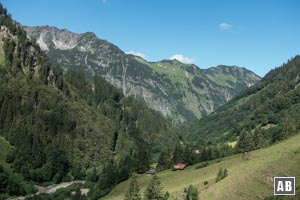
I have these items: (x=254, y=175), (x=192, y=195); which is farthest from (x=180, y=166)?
(x=192, y=195)

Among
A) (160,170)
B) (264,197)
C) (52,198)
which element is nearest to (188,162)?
(160,170)

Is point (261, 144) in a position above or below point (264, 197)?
above

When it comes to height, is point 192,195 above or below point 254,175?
below

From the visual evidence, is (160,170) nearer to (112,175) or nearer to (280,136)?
(112,175)

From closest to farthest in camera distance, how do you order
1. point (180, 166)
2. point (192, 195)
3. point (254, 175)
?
point (192, 195) → point (254, 175) → point (180, 166)

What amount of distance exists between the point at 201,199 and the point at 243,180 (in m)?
11.7

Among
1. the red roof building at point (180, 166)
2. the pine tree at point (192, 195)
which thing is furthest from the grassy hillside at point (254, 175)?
the red roof building at point (180, 166)

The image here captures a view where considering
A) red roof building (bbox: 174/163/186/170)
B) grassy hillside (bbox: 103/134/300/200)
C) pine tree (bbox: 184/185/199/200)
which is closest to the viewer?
grassy hillside (bbox: 103/134/300/200)

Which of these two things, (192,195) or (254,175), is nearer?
(192,195)

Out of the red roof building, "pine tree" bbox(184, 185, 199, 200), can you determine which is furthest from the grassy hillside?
the red roof building

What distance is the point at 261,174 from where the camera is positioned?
106 meters

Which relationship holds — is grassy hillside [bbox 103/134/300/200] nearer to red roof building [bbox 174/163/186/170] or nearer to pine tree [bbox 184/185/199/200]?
pine tree [bbox 184/185/199/200]

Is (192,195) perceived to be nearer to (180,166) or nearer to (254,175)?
(254,175)

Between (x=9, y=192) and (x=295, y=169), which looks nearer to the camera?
(x=295, y=169)
